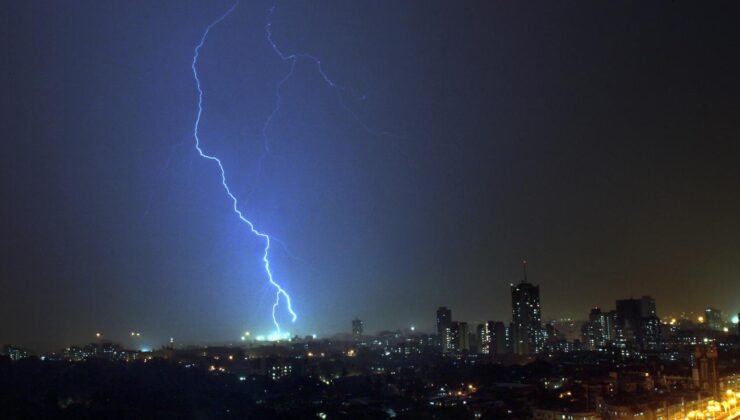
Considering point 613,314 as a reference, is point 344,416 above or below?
below

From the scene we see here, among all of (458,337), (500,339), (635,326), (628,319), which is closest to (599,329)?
(628,319)

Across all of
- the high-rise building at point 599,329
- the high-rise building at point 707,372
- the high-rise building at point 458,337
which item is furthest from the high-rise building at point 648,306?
the high-rise building at point 707,372

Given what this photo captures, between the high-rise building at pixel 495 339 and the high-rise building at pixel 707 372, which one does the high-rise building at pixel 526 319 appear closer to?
the high-rise building at pixel 495 339

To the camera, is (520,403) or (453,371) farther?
(453,371)

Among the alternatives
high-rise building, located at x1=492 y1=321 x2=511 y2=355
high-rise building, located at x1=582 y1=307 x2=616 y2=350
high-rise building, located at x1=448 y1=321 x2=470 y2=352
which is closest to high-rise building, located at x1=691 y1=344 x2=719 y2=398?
high-rise building, located at x1=492 y1=321 x2=511 y2=355

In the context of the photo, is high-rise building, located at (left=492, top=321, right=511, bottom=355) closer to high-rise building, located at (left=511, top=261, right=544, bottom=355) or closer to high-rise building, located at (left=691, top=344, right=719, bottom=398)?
high-rise building, located at (left=511, top=261, right=544, bottom=355)

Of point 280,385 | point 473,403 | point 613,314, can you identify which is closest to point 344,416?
point 473,403

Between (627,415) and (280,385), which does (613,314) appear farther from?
(627,415)
